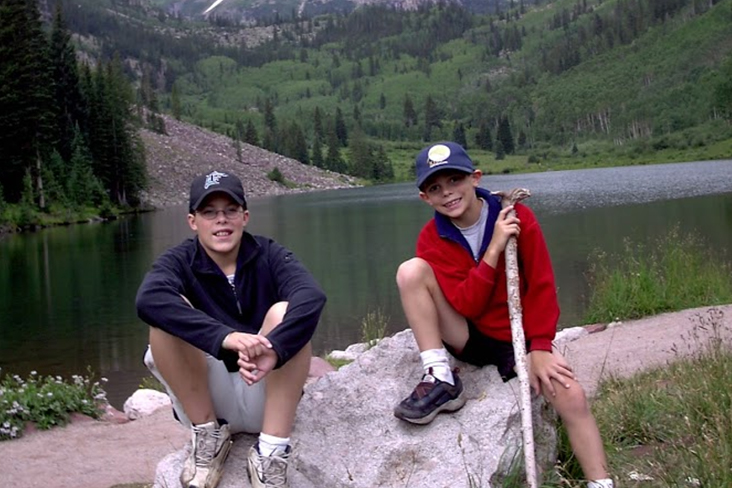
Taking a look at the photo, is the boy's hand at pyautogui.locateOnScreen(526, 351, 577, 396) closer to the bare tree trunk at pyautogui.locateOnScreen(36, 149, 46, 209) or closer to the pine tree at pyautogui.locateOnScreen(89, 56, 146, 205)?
the bare tree trunk at pyautogui.locateOnScreen(36, 149, 46, 209)

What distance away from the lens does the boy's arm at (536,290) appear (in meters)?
3.90

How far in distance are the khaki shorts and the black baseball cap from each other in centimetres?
81

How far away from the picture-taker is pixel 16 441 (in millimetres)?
7094

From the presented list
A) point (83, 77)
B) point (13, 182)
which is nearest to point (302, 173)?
point (83, 77)

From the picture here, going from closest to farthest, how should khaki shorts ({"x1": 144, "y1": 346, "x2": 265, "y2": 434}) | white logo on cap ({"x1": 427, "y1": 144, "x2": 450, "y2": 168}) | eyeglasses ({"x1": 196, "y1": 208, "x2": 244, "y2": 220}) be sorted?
khaki shorts ({"x1": 144, "y1": 346, "x2": 265, "y2": 434}) < white logo on cap ({"x1": 427, "y1": 144, "x2": 450, "y2": 168}) < eyeglasses ({"x1": 196, "y1": 208, "x2": 244, "y2": 220})

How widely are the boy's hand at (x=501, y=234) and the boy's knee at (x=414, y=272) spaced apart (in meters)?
0.33

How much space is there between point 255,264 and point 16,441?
4.16 metres

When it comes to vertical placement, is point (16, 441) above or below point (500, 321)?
below

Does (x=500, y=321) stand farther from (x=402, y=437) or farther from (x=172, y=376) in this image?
(x=172, y=376)

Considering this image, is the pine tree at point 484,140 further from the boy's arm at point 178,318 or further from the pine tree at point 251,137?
the boy's arm at point 178,318

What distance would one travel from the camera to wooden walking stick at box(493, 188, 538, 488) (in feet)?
11.5

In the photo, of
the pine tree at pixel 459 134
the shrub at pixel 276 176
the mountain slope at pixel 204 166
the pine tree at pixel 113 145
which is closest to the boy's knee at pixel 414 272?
the pine tree at pixel 113 145

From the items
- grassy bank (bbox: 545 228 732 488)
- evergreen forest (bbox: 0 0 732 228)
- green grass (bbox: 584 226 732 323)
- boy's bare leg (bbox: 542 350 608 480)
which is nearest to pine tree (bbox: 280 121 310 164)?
evergreen forest (bbox: 0 0 732 228)

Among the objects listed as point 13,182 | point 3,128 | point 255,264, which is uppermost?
point 3,128
